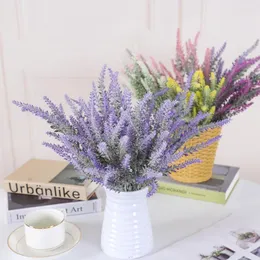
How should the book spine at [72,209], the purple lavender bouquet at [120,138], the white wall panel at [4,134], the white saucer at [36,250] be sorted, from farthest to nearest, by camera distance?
the white wall panel at [4,134] < the book spine at [72,209] < the white saucer at [36,250] < the purple lavender bouquet at [120,138]

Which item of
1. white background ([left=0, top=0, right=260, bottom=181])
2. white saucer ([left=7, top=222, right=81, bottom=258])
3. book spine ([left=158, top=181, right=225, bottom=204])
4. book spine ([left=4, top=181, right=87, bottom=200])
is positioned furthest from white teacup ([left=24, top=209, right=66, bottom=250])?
white background ([left=0, top=0, right=260, bottom=181])

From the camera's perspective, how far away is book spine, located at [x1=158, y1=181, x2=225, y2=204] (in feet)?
3.78

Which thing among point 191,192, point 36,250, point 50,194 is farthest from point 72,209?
point 191,192

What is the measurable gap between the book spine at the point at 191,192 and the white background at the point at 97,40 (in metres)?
0.46

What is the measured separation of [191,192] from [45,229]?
1.37ft

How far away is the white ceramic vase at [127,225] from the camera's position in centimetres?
90

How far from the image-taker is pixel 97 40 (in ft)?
5.03

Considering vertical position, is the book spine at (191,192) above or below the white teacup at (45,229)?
below

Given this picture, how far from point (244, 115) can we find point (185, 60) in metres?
0.44

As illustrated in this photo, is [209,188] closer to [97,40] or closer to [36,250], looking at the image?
[36,250]

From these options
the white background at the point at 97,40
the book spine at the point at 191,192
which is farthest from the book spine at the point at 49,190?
the white background at the point at 97,40

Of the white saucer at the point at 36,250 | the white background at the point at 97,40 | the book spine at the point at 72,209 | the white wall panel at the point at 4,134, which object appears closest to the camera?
the white saucer at the point at 36,250

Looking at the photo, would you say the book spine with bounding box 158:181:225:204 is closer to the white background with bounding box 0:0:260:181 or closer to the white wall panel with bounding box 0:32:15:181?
the white background with bounding box 0:0:260:181

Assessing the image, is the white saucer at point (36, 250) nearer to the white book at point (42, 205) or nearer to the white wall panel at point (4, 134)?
the white book at point (42, 205)
